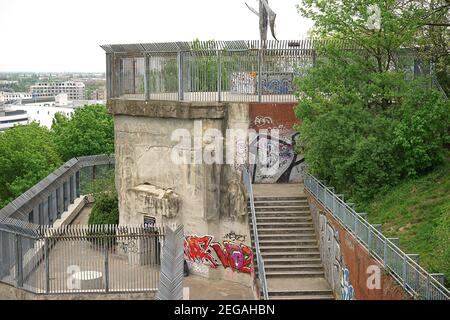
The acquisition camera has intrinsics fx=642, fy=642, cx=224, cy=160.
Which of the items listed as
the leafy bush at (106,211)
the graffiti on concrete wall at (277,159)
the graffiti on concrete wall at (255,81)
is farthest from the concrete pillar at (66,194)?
the graffiti on concrete wall at (255,81)

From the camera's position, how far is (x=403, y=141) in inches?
742

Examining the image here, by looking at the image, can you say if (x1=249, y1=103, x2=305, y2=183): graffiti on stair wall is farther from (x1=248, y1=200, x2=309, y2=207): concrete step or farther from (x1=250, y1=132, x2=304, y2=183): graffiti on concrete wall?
(x1=248, y1=200, x2=309, y2=207): concrete step

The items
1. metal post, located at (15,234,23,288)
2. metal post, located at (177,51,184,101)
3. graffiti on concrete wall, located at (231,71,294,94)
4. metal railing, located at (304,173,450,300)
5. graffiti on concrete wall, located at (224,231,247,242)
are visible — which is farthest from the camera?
metal post, located at (177,51,184,101)

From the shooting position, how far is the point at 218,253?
24.2m

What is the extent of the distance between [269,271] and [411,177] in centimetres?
524

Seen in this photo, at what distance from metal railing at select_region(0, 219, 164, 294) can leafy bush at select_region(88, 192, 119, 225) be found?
715 centimetres

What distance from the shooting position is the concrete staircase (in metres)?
19.3

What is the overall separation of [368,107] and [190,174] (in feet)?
24.2

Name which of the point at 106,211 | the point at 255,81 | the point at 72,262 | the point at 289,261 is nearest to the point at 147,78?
the point at 255,81

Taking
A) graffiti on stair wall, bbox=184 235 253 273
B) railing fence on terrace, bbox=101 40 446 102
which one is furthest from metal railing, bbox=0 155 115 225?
railing fence on terrace, bbox=101 40 446 102
